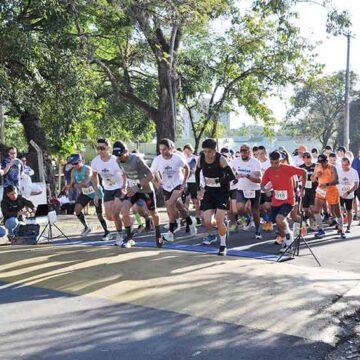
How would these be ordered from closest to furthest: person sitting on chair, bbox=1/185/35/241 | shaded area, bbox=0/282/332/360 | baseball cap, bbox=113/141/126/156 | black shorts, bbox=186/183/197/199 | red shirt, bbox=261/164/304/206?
shaded area, bbox=0/282/332/360 → baseball cap, bbox=113/141/126/156 → red shirt, bbox=261/164/304/206 → person sitting on chair, bbox=1/185/35/241 → black shorts, bbox=186/183/197/199

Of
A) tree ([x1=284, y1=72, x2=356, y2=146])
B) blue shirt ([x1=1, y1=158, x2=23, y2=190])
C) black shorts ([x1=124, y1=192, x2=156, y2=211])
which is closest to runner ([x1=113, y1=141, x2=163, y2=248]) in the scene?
black shorts ([x1=124, y1=192, x2=156, y2=211])

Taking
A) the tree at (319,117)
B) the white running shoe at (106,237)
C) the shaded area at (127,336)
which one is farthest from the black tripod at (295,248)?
the tree at (319,117)

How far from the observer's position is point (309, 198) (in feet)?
41.2

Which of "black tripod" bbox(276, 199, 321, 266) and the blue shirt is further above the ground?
the blue shirt

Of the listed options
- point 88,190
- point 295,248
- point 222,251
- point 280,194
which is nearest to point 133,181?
point 222,251

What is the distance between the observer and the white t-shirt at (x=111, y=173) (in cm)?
1033

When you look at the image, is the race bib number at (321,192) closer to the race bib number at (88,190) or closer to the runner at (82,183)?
the runner at (82,183)

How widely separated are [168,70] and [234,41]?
711 centimetres

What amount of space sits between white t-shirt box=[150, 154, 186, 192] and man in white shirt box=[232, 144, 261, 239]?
1474 mm

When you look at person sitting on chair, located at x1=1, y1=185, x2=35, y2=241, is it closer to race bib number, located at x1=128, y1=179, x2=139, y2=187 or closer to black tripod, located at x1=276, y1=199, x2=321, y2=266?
race bib number, located at x1=128, y1=179, x2=139, y2=187

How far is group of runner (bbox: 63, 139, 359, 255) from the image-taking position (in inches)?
367

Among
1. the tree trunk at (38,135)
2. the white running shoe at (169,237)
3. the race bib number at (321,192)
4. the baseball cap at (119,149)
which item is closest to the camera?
the baseball cap at (119,149)

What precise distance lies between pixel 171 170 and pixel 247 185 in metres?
1.83

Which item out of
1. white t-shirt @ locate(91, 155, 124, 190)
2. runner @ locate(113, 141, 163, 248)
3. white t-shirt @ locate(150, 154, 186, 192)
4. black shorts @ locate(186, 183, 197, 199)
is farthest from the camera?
black shorts @ locate(186, 183, 197, 199)
